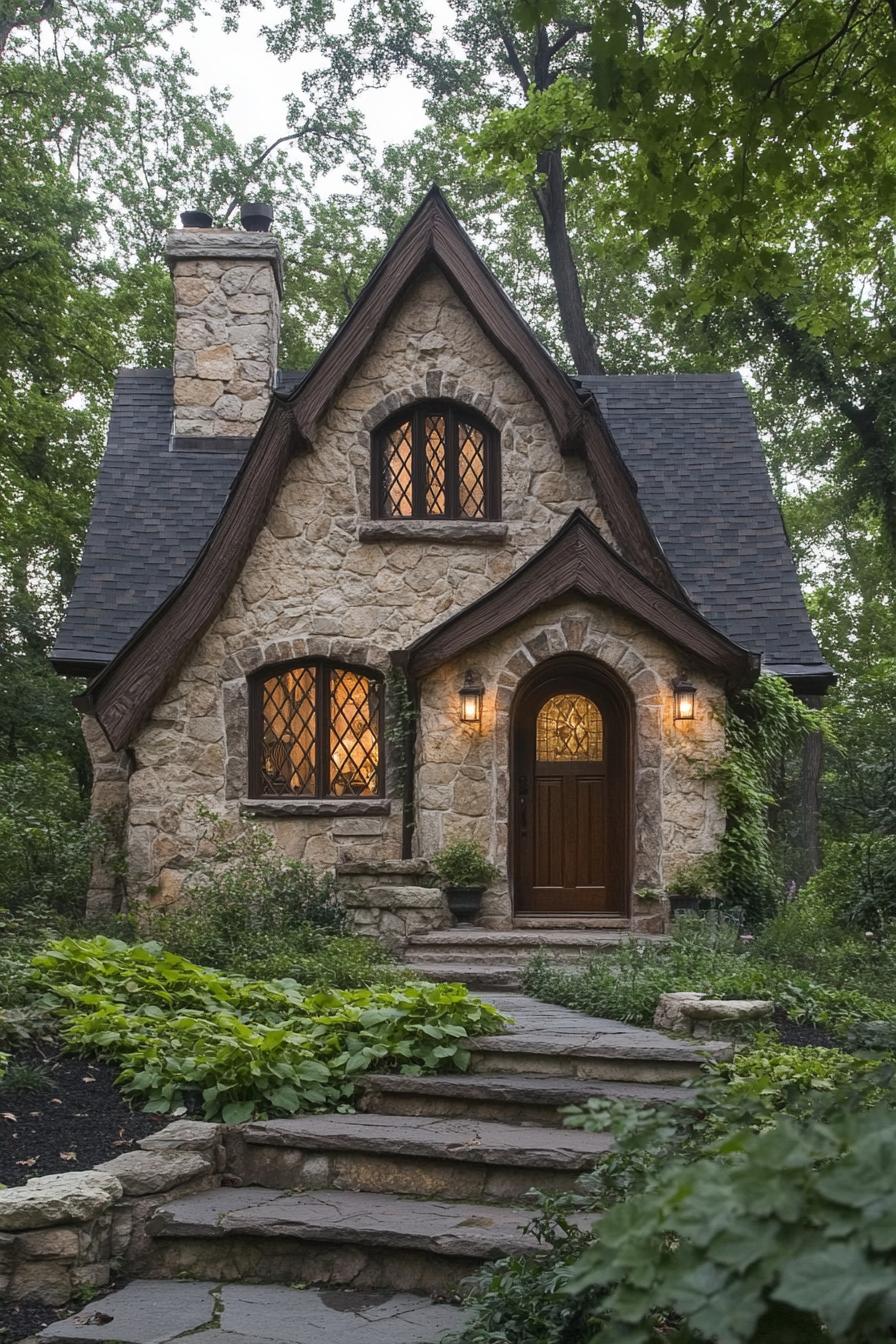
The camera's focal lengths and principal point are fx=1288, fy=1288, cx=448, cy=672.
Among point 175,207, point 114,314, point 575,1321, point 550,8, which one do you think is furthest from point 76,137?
point 575,1321

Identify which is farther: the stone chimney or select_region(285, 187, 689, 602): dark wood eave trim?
the stone chimney

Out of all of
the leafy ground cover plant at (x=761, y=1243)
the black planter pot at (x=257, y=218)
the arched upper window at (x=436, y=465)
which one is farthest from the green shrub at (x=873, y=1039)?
the black planter pot at (x=257, y=218)

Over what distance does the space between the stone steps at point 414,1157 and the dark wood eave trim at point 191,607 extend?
6.23 metres

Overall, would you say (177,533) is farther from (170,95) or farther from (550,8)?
(170,95)

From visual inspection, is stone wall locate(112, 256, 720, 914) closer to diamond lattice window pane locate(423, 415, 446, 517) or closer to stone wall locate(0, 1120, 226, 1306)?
diamond lattice window pane locate(423, 415, 446, 517)

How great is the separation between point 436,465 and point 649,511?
252 centimetres

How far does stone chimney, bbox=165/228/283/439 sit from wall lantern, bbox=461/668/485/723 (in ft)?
15.7

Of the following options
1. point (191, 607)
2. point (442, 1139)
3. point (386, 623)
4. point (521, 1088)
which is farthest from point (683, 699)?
point (442, 1139)

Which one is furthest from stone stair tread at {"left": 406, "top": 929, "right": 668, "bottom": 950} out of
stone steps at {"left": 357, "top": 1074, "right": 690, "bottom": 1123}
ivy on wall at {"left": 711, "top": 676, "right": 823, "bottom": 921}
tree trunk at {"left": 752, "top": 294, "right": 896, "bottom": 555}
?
tree trunk at {"left": 752, "top": 294, "right": 896, "bottom": 555}

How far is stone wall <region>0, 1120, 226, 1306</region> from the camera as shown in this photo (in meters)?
4.16

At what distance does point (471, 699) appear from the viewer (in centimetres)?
1073

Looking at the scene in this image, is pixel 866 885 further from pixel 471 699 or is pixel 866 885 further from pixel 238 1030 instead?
pixel 238 1030

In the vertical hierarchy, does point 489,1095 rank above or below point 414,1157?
above

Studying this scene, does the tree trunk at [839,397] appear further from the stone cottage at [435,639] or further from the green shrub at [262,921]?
the green shrub at [262,921]
